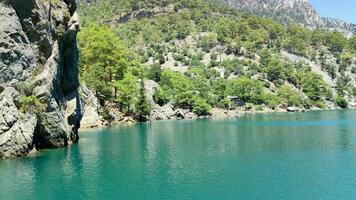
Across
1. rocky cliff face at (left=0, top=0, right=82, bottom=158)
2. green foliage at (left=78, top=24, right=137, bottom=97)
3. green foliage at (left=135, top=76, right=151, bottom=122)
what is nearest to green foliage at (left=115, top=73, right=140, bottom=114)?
green foliage at (left=135, top=76, right=151, bottom=122)

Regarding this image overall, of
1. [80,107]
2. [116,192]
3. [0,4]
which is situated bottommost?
[116,192]

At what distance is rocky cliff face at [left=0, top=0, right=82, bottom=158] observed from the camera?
56.2 metres

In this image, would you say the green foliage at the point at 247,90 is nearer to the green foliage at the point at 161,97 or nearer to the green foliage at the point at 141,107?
the green foliage at the point at 161,97

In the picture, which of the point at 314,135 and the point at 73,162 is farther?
the point at 314,135

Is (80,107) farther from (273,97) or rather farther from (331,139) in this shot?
(273,97)

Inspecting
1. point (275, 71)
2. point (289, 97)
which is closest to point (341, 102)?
point (289, 97)

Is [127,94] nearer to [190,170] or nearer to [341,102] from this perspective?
[190,170]

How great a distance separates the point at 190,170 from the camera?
47188mm

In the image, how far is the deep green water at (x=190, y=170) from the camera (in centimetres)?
3794

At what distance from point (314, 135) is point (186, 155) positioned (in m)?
32.4

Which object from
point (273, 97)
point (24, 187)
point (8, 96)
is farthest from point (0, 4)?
point (273, 97)

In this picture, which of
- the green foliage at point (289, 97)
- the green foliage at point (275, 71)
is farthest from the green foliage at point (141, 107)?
the green foliage at point (275, 71)

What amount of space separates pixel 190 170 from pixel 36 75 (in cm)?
2969

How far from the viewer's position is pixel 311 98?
189 m
